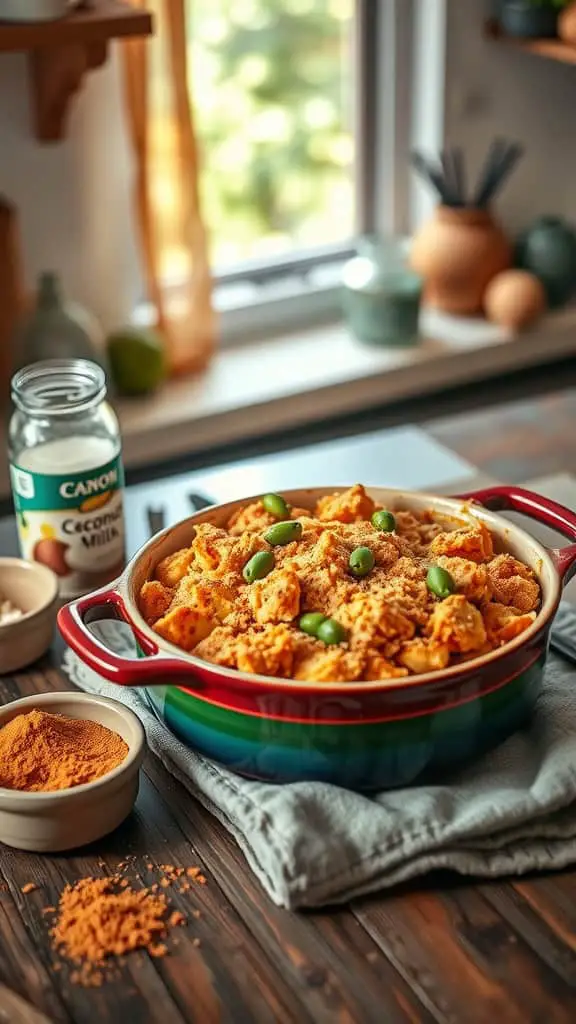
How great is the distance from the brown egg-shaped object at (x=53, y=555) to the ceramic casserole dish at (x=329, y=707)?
228 millimetres

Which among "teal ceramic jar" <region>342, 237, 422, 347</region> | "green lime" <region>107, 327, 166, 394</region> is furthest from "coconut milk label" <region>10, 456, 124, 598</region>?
"teal ceramic jar" <region>342, 237, 422, 347</region>

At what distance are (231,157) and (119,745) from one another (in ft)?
6.36

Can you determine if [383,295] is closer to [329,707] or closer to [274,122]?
[274,122]

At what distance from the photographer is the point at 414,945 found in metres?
0.86

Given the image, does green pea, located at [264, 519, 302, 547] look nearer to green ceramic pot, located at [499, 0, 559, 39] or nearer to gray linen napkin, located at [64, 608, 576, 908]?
gray linen napkin, located at [64, 608, 576, 908]

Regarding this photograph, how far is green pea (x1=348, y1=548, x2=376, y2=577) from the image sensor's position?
1.00 metres

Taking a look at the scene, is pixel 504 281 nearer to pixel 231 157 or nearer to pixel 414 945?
pixel 231 157

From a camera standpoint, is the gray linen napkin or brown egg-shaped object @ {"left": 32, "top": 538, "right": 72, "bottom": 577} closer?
the gray linen napkin

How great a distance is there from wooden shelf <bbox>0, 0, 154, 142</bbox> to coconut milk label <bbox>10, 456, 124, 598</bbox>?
3.08 ft

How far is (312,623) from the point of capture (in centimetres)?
94

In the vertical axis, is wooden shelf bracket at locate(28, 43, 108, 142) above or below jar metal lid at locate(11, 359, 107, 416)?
above

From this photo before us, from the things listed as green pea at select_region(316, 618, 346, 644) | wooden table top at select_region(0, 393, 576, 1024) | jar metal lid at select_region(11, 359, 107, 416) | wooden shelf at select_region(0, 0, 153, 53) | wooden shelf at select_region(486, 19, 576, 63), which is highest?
wooden shelf at select_region(0, 0, 153, 53)

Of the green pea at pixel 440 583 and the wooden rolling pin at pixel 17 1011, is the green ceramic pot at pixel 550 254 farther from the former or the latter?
the wooden rolling pin at pixel 17 1011

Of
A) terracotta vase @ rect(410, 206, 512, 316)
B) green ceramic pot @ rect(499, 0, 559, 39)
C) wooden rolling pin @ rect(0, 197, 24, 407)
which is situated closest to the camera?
wooden rolling pin @ rect(0, 197, 24, 407)
